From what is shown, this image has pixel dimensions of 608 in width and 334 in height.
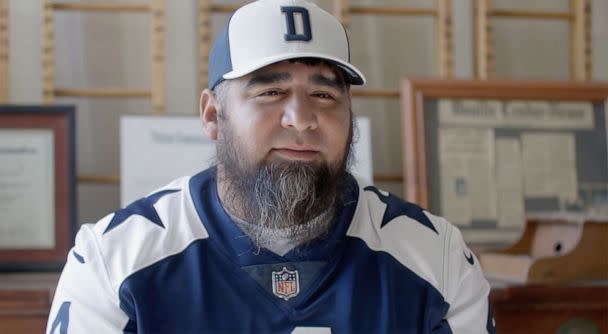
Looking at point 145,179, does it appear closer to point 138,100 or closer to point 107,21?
point 138,100

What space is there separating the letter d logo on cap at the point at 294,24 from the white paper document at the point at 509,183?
1.04 m

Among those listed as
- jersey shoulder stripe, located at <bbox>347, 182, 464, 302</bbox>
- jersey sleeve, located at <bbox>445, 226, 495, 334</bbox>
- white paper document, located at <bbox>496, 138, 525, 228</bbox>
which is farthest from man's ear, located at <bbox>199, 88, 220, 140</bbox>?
white paper document, located at <bbox>496, 138, 525, 228</bbox>

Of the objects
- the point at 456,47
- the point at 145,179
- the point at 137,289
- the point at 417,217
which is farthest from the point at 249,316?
the point at 456,47

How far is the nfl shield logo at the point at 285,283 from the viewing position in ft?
4.02

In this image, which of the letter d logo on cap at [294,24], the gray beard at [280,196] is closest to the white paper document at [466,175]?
the gray beard at [280,196]

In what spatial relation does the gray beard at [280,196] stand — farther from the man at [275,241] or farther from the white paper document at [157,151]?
the white paper document at [157,151]

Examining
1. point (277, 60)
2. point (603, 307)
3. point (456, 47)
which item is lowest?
point (603, 307)

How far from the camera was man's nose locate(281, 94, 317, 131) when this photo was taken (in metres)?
1.22

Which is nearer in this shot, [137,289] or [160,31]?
[137,289]

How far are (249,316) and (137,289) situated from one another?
19 cm

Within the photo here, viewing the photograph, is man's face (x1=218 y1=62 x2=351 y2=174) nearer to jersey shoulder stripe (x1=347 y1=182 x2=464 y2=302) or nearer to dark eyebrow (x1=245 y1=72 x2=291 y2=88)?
dark eyebrow (x1=245 y1=72 x2=291 y2=88)

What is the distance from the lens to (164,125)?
79.7 inches

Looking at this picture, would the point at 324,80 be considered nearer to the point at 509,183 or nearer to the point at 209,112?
the point at 209,112

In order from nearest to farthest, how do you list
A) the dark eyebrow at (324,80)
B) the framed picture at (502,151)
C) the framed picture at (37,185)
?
the dark eyebrow at (324,80), the framed picture at (37,185), the framed picture at (502,151)
